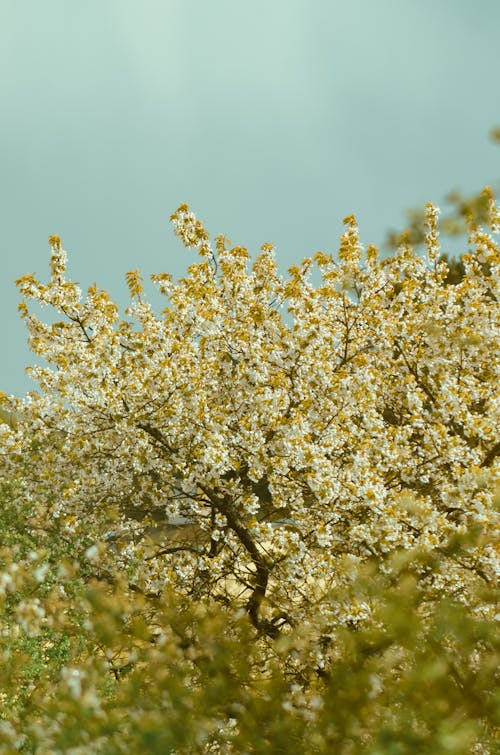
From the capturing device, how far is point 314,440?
1038 centimetres

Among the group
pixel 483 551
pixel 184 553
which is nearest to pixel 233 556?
pixel 184 553

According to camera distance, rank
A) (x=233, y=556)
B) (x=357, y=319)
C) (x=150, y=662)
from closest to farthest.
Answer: (x=150, y=662) < (x=233, y=556) < (x=357, y=319)

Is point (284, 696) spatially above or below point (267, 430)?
below

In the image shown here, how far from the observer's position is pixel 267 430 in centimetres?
999

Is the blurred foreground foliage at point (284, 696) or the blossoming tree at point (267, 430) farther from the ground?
the blossoming tree at point (267, 430)

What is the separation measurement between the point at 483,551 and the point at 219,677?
15.6ft

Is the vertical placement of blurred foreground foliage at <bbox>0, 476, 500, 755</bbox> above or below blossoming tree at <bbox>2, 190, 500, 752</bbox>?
below

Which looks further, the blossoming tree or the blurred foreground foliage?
the blossoming tree

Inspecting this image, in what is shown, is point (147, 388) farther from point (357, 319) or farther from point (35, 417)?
point (357, 319)

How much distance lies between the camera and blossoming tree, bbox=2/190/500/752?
8.55m

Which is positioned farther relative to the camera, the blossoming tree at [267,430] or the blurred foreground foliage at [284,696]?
the blossoming tree at [267,430]

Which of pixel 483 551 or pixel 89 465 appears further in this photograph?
pixel 89 465

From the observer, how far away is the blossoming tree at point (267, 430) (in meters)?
8.55

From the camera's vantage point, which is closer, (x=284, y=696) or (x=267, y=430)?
(x=284, y=696)
